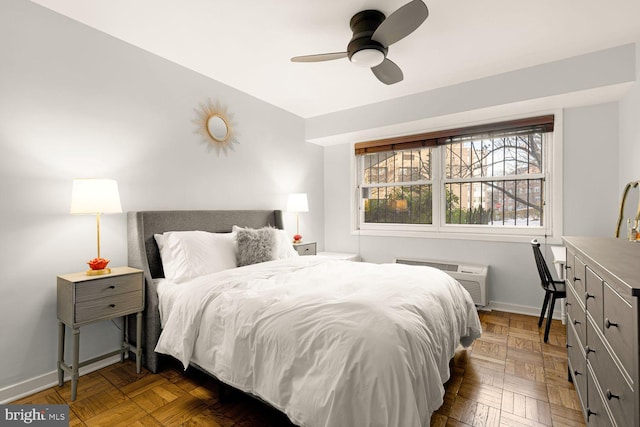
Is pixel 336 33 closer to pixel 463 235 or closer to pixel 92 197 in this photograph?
pixel 92 197

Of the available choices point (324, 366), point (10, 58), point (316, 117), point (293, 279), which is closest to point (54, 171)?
point (10, 58)

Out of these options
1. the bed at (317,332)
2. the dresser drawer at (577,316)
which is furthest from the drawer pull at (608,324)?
the bed at (317,332)

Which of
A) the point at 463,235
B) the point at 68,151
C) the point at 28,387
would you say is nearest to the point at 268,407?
the point at 28,387

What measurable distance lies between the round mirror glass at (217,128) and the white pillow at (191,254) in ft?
3.73

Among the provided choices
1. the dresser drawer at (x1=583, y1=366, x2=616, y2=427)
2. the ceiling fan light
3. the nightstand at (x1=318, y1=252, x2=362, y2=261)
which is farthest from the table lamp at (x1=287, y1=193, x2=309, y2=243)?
the dresser drawer at (x1=583, y1=366, x2=616, y2=427)

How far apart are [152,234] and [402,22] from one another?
98.2 inches

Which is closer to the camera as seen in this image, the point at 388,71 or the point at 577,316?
the point at 577,316

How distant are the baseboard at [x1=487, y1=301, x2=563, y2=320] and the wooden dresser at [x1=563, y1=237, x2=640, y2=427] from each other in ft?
5.59

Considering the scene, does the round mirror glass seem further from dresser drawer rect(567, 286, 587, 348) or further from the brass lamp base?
dresser drawer rect(567, 286, 587, 348)

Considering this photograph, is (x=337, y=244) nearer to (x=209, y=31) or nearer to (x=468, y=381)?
(x=468, y=381)

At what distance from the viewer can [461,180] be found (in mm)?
4047

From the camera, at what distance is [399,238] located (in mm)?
4461

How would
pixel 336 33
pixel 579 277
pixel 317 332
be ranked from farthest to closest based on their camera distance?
pixel 336 33 < pixel 579 277 < pixel 317 332

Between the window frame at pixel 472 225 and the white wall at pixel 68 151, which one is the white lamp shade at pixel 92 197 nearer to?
the white wall at pixel 68 151
